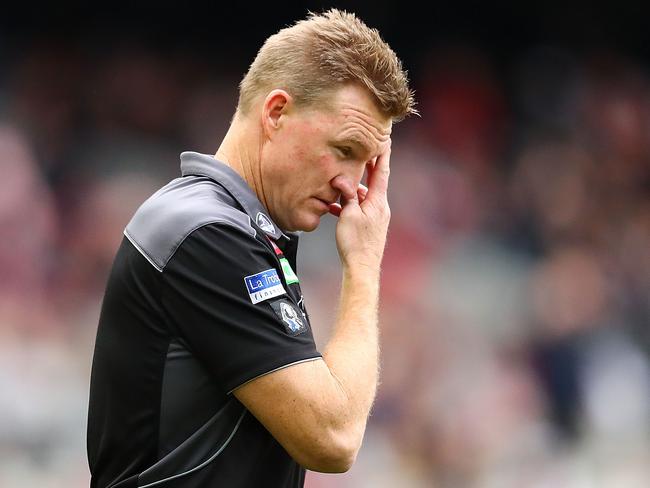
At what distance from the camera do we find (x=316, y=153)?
2.29m

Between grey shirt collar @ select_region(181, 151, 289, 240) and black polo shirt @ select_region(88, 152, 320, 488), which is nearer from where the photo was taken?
black polo shirt @ select_region(88, 152, 320, 488)

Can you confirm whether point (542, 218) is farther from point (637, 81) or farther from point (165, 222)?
point (165, 222)

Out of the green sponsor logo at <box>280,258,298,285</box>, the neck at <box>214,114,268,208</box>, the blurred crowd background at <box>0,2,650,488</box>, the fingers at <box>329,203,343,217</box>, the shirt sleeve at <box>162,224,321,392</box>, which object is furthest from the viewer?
the blurred crowd background at <box>0,2,650,488</box>

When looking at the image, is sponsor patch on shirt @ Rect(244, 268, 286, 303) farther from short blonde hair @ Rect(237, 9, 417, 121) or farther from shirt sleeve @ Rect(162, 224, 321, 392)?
short blonde hair @ Rect(237, 9, 417, 121)

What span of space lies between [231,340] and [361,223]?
1.80ft

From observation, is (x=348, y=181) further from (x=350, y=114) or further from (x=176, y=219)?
(x=176, y=219)

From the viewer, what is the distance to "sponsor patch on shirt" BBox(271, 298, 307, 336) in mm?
2018

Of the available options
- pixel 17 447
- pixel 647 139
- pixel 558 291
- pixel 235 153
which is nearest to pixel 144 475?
pixel 235 153

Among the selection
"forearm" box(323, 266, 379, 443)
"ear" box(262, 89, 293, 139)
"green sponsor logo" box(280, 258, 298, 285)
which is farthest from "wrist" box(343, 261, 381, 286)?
"ear" box(262, 89, 293, 139)

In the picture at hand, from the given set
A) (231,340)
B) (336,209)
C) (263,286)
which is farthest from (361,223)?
Answer: (231,340)

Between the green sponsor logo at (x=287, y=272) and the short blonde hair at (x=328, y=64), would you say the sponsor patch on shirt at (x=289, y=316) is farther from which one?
the short blonde hair at (x=328, y=64)

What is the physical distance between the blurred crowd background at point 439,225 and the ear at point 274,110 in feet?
8.34

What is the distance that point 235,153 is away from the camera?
233 cm

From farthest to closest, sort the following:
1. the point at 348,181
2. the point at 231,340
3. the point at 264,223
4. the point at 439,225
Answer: the point at 439,225 < the point at 348,181 < the point at 264,223 < the point at 231,340
